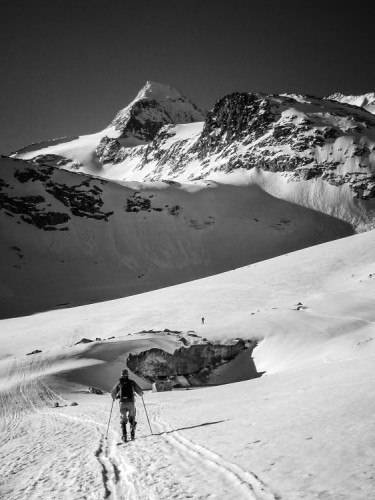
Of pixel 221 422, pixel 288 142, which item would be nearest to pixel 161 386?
pixel 221 422

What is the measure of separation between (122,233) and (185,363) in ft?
257

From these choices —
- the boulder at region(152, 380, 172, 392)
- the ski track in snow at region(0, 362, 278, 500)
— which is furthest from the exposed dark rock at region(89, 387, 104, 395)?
the ski track in snow at region(0, 362, 278, 500)

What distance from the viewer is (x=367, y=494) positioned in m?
4.45

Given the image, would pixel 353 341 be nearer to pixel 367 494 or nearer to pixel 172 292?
pixel 367 494

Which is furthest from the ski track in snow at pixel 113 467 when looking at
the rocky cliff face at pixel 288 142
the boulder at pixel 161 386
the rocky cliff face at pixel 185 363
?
the rocky cliff face at pixel 288 142

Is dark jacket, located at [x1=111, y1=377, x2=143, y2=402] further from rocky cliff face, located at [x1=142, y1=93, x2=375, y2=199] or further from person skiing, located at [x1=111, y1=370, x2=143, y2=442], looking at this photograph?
rocky cliff face, located at [x1=142, y1=93, x2=375, y2=199]

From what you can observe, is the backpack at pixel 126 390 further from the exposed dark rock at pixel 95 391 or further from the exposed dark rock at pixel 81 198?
the exposed dark rock at pixel 81 198

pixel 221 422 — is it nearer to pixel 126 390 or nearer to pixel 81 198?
pixel 126 390

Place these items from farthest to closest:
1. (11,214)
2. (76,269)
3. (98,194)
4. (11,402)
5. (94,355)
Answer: (98,194)
(11,214)
(76,269)
(94,355)
(11,402)

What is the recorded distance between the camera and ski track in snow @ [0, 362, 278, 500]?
17.7 ft

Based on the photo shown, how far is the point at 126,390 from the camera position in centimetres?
1070

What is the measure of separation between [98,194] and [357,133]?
3627 inches

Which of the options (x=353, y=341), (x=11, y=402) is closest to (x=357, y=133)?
(x=353, y=341)

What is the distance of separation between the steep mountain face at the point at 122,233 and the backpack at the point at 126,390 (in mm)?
66783
